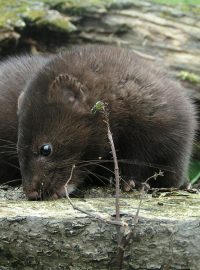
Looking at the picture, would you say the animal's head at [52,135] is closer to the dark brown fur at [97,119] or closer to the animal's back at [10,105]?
the dark brown fur at [97,119]

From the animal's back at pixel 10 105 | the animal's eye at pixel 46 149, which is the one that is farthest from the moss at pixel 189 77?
the animal's eye at pixel 46 149

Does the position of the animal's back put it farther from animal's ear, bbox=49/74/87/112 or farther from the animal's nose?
the animal's nose

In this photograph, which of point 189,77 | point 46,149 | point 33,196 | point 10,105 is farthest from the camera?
point 189,77

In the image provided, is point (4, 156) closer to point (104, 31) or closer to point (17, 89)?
point (17, 89)

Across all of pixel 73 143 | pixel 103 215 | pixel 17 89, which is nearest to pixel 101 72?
pixel 73 143

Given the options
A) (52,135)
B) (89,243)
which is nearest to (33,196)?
(52,135)

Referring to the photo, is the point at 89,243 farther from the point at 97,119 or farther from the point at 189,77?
the point at 189,77
